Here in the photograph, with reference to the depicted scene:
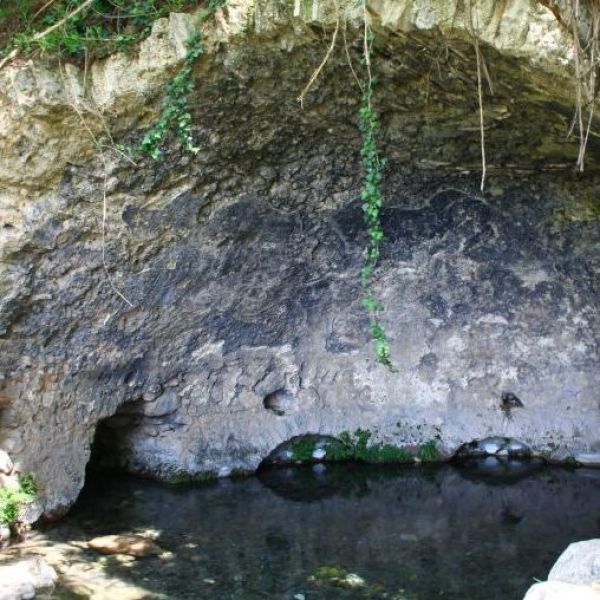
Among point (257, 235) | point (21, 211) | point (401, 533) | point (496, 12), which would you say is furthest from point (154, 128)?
point (401, 533)

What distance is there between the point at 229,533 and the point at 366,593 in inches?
43.8

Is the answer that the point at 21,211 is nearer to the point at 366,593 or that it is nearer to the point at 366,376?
the point at 366,593

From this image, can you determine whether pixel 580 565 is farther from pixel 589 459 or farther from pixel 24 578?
pixel 589 459

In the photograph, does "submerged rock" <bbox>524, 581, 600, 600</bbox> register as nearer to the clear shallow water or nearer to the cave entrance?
the clear shallow water

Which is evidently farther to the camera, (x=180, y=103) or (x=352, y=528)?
(x=352, y=528)

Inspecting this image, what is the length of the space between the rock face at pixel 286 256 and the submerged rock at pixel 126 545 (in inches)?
21.2

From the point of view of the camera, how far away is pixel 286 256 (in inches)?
212

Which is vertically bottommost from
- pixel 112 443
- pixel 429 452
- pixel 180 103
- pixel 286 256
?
pixel 112 443

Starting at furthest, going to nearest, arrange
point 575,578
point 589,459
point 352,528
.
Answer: point 589,459, point 352,528, point 575,578

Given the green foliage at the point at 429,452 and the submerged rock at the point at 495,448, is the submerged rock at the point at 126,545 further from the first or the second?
the submerged rock at the point at 495,448

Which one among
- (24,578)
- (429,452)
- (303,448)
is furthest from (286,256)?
(24,578)

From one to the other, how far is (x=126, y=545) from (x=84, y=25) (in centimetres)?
281

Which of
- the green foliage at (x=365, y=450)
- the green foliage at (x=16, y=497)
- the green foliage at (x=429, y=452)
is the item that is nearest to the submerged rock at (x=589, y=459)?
the green foliage at (x=429, y=452)

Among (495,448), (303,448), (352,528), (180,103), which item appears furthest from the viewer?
(495,448)
